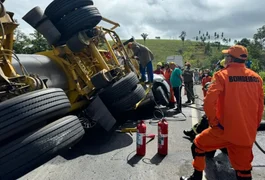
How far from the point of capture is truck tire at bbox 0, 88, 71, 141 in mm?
3160

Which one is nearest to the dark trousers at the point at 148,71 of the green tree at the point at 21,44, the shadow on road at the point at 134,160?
the shadow on road at the point at 134,160

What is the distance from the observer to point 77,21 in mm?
5992

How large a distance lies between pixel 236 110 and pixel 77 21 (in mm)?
3627

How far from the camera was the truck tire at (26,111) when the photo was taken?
3.16 metres

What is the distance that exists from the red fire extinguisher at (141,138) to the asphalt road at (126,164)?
12cm

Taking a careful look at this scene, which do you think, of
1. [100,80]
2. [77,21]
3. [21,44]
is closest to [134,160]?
[100,80]

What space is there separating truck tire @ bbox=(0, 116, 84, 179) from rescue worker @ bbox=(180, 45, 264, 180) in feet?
5.39

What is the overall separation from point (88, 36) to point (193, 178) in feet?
12.6

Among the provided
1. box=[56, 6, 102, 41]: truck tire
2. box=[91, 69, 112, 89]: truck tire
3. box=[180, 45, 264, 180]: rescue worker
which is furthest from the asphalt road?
box=[56, 6, 102, 41]: truck tire

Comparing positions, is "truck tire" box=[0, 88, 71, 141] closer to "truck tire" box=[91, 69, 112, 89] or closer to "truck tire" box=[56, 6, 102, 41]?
"truck tire" box=[91, 69, 112, 89]

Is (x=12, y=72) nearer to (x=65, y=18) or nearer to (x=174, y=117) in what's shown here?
(x=65, y=18)

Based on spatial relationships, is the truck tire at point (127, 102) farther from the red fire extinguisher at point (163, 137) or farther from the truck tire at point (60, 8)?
the truck tire at point (60, 8)

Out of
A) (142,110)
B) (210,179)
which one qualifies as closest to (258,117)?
(210,179)

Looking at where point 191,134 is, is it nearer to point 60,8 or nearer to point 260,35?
point 60,8
